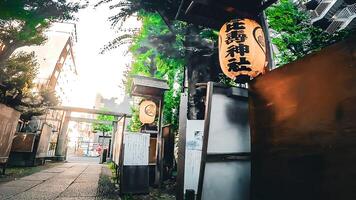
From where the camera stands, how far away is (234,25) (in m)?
4.91

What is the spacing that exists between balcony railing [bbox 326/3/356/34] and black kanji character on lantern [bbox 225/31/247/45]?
174 inches

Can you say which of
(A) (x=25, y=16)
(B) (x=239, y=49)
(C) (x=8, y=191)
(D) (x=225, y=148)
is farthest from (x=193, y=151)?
(A) (x=25, y=16)

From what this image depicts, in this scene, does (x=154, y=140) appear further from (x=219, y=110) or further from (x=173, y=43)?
(x=219, y=110)

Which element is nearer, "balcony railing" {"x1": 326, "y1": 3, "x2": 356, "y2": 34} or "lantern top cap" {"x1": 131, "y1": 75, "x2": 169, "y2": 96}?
"balcony railing" {"x1": 326, "y1": 3, "x2": 356, "y2": 34}

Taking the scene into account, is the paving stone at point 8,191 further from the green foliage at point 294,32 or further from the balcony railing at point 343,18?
the balcony railing at point 343,18

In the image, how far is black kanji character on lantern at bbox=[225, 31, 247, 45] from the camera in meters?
4.75

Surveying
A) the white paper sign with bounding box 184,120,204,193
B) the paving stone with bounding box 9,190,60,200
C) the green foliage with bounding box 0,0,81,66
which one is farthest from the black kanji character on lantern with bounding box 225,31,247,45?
the green foliage with bounding box 0,0,81,66

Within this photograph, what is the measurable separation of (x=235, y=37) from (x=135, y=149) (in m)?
5.63

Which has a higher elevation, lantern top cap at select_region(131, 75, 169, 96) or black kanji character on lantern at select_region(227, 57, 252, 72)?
lantern top cap at select_region(131, 75, 169, 96)

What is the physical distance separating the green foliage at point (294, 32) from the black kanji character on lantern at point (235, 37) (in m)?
4.42

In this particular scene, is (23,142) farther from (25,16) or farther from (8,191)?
(25,16)

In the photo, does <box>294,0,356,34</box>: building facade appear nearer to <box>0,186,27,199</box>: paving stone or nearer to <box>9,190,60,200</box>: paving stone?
<box>9,190,60,200</box>: paving stone

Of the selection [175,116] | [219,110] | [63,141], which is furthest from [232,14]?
[63,141]

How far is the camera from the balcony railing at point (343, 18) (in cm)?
689
